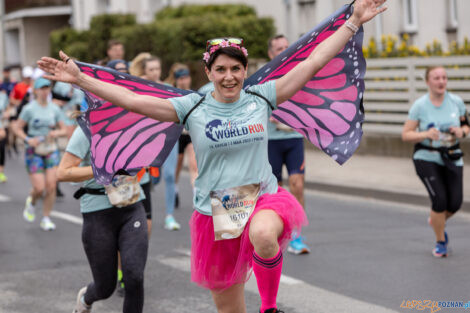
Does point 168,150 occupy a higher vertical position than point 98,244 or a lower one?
higher

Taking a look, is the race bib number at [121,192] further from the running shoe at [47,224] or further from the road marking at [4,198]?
the road marking at [4,198]

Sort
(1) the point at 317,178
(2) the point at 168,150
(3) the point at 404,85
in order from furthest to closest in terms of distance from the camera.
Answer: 1. (3) the point at 404,85
2. (1) the point at 317,178
3. (2) the point at 168,150

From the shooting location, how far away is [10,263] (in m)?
8.80

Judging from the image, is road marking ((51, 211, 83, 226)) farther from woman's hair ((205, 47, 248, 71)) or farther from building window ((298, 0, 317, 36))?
building window ((298, 0, 317, 36))

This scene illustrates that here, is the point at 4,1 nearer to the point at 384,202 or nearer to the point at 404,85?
the point at 404,85

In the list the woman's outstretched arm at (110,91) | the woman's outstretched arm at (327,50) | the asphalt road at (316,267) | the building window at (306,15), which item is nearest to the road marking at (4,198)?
the asphalt road at (316,267)

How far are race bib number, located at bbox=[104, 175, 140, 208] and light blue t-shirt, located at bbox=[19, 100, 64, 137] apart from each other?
546 centimetres

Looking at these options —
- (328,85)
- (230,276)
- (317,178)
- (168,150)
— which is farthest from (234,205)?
(317,178)

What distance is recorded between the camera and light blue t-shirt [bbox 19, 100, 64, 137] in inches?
442

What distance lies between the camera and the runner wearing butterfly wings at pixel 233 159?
15.6 feet

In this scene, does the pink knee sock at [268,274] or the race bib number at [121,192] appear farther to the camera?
the race bib number at [121,192]

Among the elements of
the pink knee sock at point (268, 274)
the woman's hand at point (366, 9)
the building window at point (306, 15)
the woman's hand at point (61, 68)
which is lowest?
the pink knee sock at point (268, 274)

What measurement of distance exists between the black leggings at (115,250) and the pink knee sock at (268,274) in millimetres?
1092

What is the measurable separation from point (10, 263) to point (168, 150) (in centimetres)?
399
